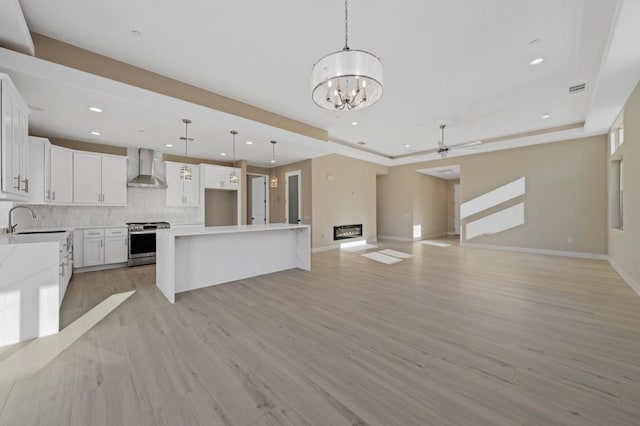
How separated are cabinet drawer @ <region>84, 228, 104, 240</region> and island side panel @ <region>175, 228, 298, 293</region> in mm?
2669

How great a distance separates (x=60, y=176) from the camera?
4.75 metres

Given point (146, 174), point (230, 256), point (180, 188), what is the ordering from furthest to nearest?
point (180, 188), point (146, 174), point (230, 256)

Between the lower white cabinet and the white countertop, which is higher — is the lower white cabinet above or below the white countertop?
below

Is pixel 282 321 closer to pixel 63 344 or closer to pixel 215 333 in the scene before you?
pixel 215 333

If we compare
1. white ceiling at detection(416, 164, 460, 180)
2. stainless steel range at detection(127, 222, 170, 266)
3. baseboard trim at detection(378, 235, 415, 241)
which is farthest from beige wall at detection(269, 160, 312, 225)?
white ceiling at detection(416, 164, 460, 180)

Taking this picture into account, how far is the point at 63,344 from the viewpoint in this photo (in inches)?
90.0

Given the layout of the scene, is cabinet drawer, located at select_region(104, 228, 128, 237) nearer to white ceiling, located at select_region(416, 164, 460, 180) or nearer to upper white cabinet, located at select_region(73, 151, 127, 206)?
upper white cabinet, located at select_region(73, 151, 127, 206)

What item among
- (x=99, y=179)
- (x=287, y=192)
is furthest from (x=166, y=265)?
(x=287, y=192)

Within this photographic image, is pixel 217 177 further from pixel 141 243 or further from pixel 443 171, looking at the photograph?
pixel 443 171

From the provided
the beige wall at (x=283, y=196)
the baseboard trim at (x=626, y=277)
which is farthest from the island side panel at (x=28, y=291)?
the baseboard trim at (x=626, y=277)

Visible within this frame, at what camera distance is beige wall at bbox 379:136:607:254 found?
234 inches

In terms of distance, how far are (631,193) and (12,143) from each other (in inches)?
317

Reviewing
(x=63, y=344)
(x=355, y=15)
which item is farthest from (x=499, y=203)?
(x=63, y=344)

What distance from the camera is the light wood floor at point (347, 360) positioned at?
58.6 inches
